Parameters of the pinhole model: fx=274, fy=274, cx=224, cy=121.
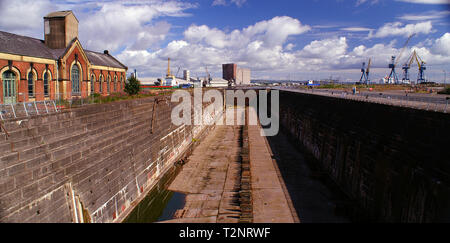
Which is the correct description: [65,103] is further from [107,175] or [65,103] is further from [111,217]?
[111,217]

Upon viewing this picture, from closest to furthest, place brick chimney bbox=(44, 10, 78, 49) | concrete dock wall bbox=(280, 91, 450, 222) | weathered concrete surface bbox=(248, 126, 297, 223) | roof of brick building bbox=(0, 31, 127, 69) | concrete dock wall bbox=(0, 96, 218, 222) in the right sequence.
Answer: concrete dock wall bbox=(0, 96, 218, 222), concrete dock wall bbox=(280, 91, 450, 222), weathered concrete surface bbox=(248, 126, 297, 223), roof of brick building bbox=(0, 31, 127, 69), brick chimney bbox=(44, 10, 78, 49)

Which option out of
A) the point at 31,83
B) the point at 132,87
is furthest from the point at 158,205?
the point at 31,83

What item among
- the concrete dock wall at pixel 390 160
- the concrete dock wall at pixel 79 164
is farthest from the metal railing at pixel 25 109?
the concrete dock wall at pixel 390 160

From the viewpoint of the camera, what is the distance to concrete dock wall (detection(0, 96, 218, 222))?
923 cm

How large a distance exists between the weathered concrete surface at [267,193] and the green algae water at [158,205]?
5.71 meters

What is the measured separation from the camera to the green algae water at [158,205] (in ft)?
58.0

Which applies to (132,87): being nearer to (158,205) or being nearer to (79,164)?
(158,205)

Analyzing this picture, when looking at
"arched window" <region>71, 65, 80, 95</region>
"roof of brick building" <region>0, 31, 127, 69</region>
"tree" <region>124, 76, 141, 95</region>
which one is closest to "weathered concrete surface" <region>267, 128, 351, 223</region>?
"tree" <region>124, 76, 141, 95</region>

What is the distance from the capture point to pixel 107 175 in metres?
14.5

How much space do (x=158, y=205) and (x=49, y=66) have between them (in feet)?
57.8

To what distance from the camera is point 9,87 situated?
71.3 ft

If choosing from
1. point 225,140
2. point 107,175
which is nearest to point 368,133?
point 107,175

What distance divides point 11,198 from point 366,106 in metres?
18.9

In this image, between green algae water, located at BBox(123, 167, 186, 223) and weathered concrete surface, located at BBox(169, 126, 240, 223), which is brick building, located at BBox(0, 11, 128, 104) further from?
weathered concrete surface, located at BBox(169, 126, 240, 223)
